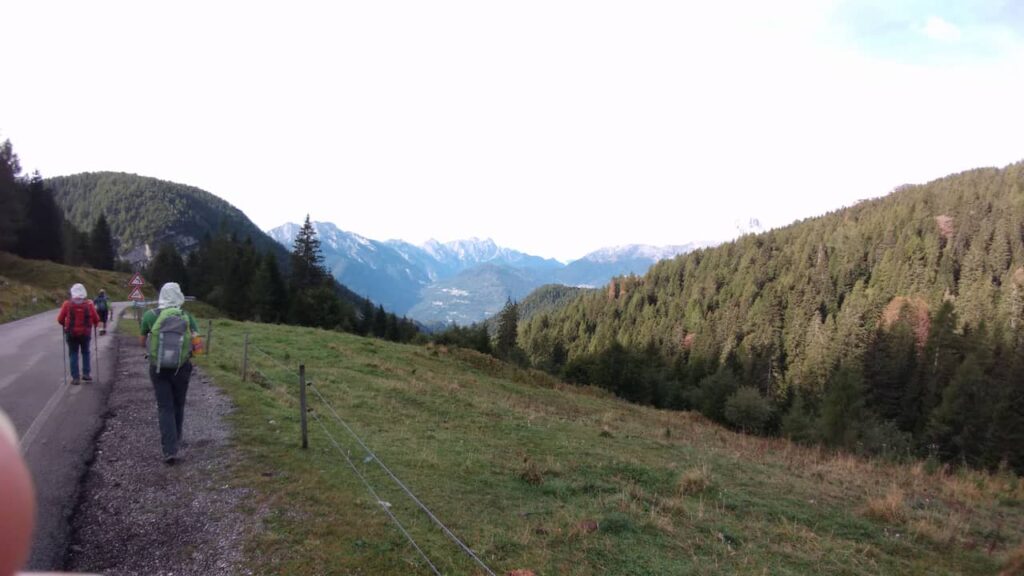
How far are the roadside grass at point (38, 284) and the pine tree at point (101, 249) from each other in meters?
22.8

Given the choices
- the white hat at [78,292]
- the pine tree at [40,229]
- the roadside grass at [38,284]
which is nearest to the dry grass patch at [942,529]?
the white hat at [78,292]

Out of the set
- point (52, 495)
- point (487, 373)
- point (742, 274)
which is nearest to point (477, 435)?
point (52, 495)

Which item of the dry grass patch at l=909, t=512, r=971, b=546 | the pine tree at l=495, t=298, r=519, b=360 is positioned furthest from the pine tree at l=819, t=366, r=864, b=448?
the pine tree at l=495, t=298, r=519, b=360

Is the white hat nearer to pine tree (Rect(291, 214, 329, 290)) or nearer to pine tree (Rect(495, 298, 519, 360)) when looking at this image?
pine tree (Rect(291, 214, 329, 290))

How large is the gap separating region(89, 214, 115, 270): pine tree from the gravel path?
9138cm

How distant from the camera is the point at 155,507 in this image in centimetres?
670

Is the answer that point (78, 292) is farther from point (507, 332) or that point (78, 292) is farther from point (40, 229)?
point (40, 229)

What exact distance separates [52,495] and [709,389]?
7447cm

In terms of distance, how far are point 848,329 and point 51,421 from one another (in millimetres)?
116915

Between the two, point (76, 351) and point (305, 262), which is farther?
point (305, 262)

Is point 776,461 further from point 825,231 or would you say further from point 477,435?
point 825,231

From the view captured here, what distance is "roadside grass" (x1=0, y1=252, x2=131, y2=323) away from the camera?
2987cm

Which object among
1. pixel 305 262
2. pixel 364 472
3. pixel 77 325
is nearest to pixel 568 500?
pixel 364 472

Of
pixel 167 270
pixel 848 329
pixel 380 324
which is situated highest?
pixel 167 270
